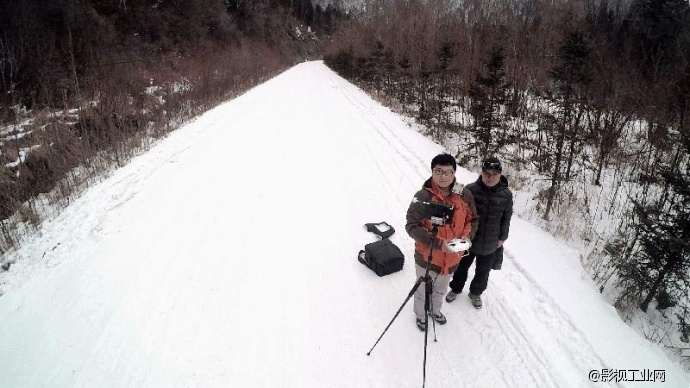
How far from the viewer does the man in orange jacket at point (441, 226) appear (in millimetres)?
2820

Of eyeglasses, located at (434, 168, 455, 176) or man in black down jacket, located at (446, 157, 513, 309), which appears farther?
man in black down jacket, located at (446, 157, 513, 309)

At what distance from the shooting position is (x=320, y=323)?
338cm

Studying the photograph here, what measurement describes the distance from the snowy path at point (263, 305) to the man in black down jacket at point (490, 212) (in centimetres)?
57

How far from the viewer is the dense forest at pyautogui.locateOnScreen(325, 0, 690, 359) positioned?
4023mm

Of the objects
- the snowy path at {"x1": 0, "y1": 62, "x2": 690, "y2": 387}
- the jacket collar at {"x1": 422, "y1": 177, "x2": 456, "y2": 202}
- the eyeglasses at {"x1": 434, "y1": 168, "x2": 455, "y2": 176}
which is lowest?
the snowy path at {"x1": 0, "y1": 62, "x2": 690, "y2": 387}

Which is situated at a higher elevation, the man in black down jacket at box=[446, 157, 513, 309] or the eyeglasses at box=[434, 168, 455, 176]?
the eyeglasses at box=[434, 168, 455, 176]

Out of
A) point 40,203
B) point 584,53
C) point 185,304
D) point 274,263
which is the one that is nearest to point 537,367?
point 274,263

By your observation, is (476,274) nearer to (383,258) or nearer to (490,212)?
(490,212)

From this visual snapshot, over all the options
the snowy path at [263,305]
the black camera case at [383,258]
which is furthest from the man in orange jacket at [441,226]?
the black camera case at [383,258]

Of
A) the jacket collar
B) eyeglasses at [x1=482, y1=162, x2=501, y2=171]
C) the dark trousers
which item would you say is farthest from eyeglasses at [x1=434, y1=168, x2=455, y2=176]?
the dark trousers

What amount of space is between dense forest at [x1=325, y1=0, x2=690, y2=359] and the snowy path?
83 cm

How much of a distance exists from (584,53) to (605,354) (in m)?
5.53

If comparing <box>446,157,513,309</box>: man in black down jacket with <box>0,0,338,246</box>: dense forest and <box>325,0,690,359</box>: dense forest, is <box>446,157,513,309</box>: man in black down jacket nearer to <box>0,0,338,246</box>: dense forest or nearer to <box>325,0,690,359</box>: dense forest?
Result: <box>325,0,690,359</box>: dense forest

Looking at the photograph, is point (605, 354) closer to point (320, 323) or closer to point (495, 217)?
point (495, 217)
